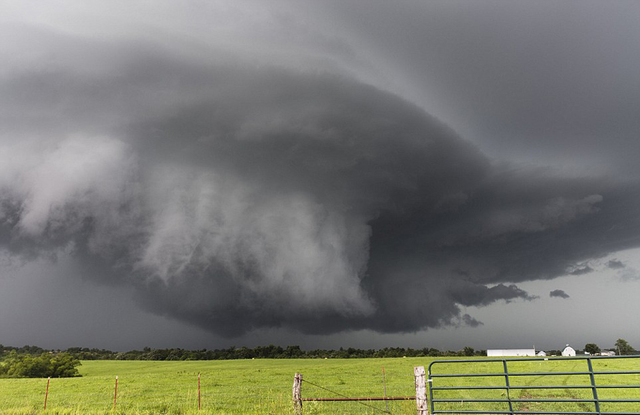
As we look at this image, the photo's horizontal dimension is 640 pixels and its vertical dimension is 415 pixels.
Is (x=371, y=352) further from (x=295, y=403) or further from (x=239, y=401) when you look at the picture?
(x=295, y=403)

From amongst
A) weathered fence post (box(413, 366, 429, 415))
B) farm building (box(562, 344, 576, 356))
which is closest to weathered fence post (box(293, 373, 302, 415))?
weathered fence post (box(413, 366, 429, 415))

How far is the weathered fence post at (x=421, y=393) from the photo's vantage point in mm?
13930

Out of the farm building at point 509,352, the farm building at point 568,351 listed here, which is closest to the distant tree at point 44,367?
the farm building at point 509,352

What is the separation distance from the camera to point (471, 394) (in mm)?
29422

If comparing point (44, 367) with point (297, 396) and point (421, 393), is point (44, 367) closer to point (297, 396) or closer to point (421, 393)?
point (297, 396)

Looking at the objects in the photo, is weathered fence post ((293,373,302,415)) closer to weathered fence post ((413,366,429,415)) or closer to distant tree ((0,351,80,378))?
weathered fence post ((413,366,429,415))

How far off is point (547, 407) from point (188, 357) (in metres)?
139

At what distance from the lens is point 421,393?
14.2 metres

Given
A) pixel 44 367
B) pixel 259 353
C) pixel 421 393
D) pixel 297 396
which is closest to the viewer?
pixel 421 393

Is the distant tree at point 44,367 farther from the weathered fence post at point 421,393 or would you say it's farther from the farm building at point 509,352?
the farm building at point 509,352

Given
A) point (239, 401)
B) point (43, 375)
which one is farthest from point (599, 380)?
point (43, 375)

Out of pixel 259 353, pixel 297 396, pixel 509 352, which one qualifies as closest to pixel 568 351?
pixel 509 352

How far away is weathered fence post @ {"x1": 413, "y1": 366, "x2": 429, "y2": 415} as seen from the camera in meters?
13.9

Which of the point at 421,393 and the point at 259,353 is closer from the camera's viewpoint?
the point at 421,393
